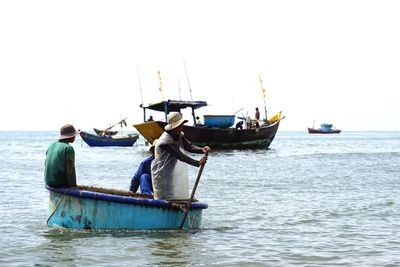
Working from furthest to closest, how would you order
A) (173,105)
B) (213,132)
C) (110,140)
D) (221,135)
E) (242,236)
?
(110,140) < (221,135) < (213,132) < (173,105) < (242,236)

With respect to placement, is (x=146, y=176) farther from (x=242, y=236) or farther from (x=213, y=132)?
(x=213, y=132)

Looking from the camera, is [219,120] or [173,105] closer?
→ [173,105]

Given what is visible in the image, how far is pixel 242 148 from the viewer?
48.8 metres

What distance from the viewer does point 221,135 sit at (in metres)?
46.0

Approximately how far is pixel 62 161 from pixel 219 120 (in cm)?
3701

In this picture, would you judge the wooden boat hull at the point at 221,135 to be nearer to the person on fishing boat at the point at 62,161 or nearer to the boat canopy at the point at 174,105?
the boat canopy at the point at 174,105

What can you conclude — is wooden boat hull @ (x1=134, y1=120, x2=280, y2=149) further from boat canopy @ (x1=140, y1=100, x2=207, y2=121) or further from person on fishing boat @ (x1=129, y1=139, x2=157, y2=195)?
person on fishing boat @ (x1=129, y1=139, x2=157, y2=195)

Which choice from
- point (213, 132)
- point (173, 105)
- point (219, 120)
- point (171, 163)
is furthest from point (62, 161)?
point (219, 120)

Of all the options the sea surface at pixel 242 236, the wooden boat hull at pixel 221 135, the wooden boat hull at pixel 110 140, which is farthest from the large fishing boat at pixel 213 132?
the sea surface at pixel 242 236

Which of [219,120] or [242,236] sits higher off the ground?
[219,120]

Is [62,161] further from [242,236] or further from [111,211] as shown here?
[242,236]

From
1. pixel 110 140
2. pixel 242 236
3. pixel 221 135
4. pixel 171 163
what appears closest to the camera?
pixel 171 163

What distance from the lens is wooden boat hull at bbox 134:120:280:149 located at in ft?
141

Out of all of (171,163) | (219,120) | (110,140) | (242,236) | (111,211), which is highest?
(219,120)
